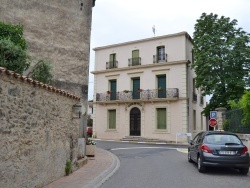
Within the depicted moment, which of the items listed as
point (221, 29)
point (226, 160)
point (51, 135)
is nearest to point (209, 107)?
point (221, 29)

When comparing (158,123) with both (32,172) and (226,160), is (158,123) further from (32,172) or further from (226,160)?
(32,172)

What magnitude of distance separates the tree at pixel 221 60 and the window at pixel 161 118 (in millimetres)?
4864

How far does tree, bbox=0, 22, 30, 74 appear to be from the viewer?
9266mm

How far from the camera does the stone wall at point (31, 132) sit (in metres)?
5.33

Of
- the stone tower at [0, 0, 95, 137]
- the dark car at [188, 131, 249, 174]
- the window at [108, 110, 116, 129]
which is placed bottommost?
the dark car at [188, 131, 249, 174]

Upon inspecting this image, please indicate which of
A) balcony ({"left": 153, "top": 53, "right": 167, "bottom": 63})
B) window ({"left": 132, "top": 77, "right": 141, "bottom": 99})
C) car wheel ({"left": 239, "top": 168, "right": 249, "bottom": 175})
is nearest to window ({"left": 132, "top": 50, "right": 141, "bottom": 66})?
window ({"left": 132, "top": 77, "right": 141, "bottom": 99})

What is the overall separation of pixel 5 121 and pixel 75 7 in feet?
37.4

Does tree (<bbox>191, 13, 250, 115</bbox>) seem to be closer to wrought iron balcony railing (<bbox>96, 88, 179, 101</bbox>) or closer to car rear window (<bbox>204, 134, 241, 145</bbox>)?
wrought iron balcony railing (<bbox>96, 88, 179, 101</bbox>)

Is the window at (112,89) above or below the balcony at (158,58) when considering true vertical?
below

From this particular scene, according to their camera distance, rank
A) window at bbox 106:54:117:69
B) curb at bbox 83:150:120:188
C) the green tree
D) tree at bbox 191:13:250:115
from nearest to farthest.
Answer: curb at bbox 83:150:120:188, the green tree, tree at bbox 191:13:250:115, window at bbox 106:54:117:69

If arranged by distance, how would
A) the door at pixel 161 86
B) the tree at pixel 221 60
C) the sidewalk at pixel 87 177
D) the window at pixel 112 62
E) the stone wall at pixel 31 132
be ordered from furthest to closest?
the window at pixel 112 62, the door at pixel 161 86, the tree at pixel 221 60, the sidewalk at pixel 87 177, the stone wall at pixel 31 132

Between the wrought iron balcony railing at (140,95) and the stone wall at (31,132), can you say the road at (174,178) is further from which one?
the wrought iron balcony railing at (140,95)

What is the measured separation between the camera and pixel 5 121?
5285 millimetres

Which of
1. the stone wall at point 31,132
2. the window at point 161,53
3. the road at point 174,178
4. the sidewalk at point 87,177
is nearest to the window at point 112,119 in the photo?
the window at point 161,53
